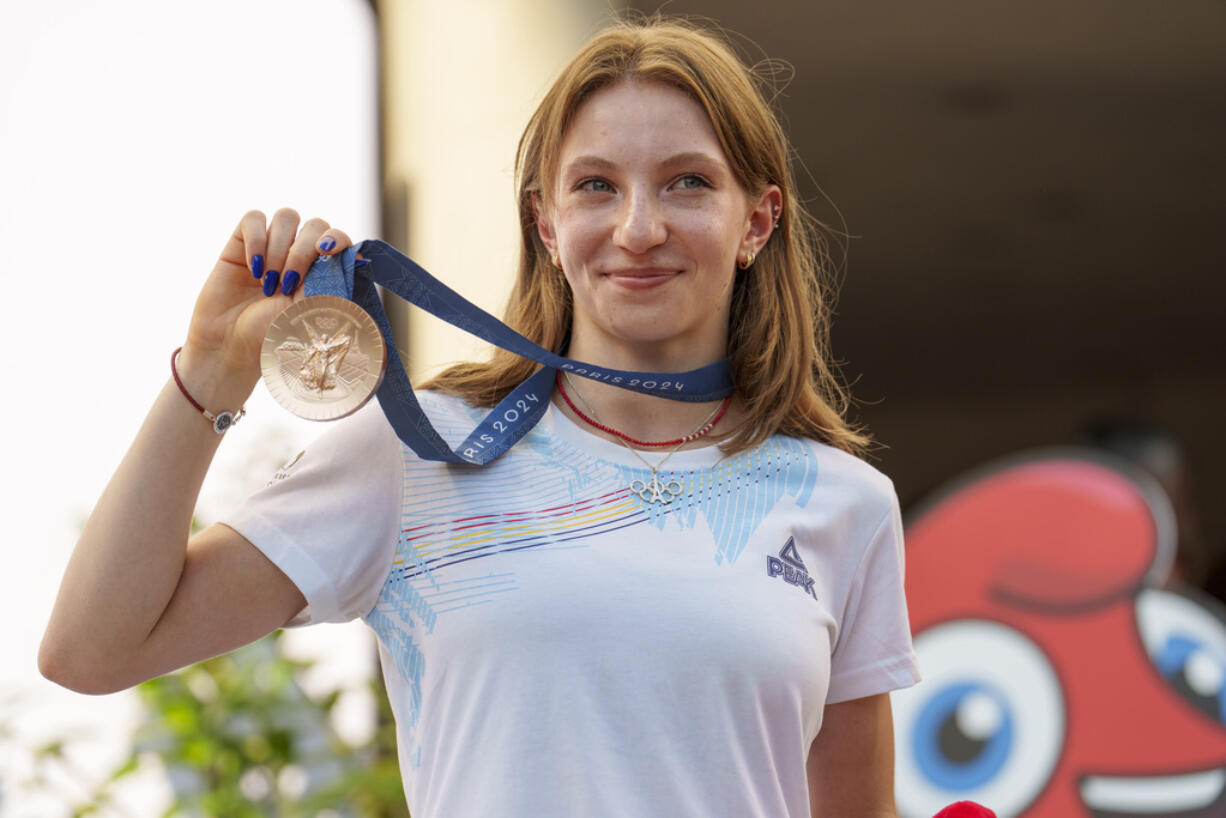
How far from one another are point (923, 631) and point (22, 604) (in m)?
2.15

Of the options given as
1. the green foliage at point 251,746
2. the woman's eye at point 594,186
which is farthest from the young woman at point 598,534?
the green foliage at point 251,746

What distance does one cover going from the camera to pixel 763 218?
172cm

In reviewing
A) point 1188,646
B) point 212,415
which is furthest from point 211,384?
point 1188,646

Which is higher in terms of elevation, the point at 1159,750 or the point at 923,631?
the point at 923,631

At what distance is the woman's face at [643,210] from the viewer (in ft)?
5.01

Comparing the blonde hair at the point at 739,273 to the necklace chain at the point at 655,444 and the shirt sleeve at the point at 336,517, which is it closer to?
the necklace chain at the point at 655,444

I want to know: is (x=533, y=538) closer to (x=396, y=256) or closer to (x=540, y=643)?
(x=540, y=643)

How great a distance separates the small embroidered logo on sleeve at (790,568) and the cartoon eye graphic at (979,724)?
1627 mm

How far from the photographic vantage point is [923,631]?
305 cm

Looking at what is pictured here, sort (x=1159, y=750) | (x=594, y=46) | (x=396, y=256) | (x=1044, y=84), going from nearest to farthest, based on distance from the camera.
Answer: (x=396, y=256) → (x=594, y=46) → (x=1159, y=750) → (x=1044, y=84)

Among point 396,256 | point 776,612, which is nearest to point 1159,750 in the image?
point 776,612

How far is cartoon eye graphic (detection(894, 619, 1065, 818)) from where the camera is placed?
116 inches

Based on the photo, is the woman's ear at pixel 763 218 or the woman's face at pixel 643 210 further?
the woman's ear at pixel 763 218

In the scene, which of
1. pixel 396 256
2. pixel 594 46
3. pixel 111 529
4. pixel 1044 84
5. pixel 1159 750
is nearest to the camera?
pixel 111 529
